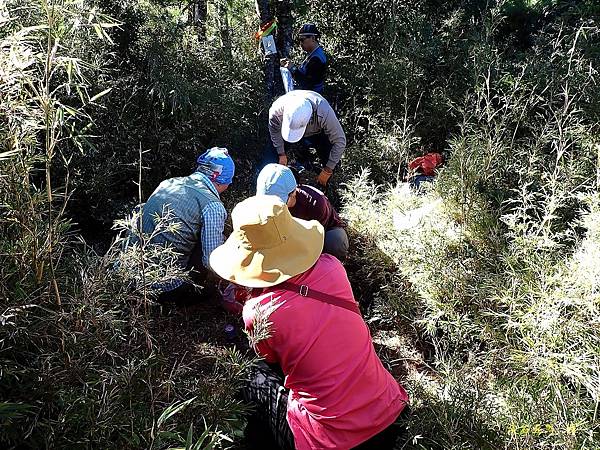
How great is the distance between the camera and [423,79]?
5957mm

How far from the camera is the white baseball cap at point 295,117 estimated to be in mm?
4172

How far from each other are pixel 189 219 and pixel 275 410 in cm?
129

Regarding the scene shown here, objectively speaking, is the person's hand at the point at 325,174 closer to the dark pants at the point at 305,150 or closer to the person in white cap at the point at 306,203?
the dark pants at the point at 305,150

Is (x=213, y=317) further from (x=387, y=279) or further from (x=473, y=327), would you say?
(x=473, y=327)

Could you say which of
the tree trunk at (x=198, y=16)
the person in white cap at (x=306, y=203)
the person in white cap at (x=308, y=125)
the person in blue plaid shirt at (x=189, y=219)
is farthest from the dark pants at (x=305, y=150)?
the person in blue plaid shirt at (x=189, y=219)

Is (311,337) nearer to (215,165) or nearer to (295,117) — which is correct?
(215,165)

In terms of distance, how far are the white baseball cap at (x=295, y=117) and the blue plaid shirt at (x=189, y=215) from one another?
1.25 metres

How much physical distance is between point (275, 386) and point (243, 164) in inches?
118

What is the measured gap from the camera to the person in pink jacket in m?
2.13

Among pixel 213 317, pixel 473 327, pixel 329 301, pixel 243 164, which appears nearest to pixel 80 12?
pixel 329 301

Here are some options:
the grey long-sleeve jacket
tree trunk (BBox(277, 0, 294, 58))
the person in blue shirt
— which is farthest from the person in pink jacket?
tree trunk (BBox(277, 0, 294, 58))

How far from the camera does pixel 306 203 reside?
3447 mm

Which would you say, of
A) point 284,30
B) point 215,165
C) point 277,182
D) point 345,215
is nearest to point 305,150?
point 345,215

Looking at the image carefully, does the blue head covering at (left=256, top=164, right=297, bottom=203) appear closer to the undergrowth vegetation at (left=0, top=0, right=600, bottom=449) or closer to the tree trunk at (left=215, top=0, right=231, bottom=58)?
the undergrowth vegetation at (left=0, top=0, right=600, bottom=449)
